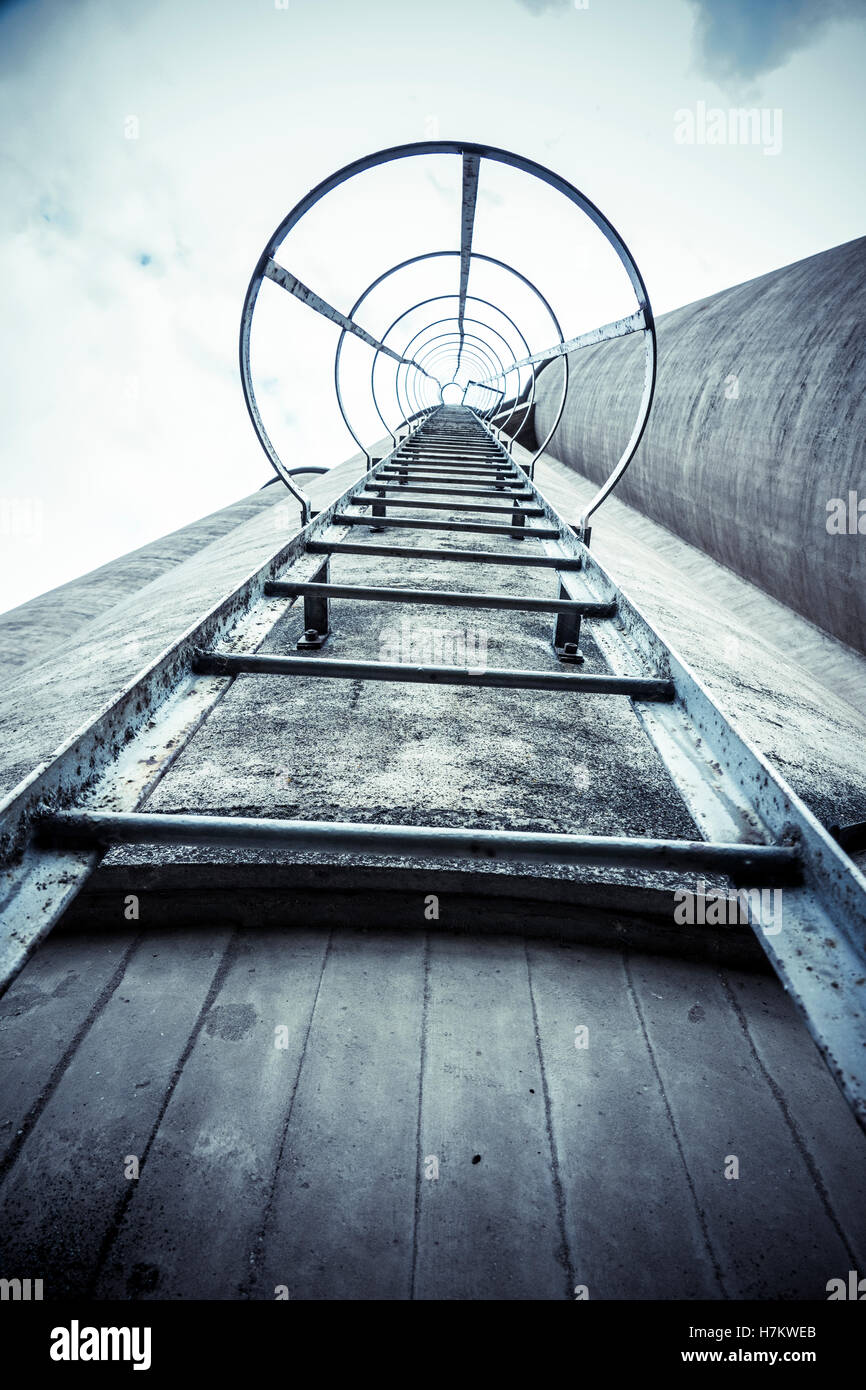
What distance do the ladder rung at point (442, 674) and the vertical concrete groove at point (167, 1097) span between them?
2.29ft

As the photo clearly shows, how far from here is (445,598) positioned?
2113mm

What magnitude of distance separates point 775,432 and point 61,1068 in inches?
202

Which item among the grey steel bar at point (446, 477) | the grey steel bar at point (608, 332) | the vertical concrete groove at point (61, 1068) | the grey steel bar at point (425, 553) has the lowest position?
the vertical concrete groove at point (61, 1068)

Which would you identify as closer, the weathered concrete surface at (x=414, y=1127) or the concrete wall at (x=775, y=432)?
the weathered concrete surface at (x=414, y=1127)

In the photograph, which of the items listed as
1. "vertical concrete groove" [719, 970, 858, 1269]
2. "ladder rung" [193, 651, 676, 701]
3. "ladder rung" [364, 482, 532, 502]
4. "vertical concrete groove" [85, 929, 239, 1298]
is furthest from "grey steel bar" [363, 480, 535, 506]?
"vertical concrete groove" [719, 970, 858, 1269]

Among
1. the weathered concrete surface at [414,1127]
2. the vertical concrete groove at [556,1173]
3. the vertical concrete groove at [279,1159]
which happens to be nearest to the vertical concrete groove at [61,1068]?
the weathered concrete surface at [414,1127]

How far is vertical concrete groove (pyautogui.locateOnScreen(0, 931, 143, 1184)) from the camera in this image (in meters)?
1.23

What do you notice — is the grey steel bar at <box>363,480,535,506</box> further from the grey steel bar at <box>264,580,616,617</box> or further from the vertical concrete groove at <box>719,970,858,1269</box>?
the vertical concrete groove at <box>719,970,858,1269</box>

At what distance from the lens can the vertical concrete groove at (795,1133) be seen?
120 centimetres

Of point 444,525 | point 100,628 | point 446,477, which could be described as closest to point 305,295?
point 444,525

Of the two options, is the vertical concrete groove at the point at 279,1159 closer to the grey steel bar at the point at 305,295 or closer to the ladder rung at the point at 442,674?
the ladder rung at the point at 442,674

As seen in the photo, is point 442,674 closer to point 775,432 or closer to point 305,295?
point 305,295
